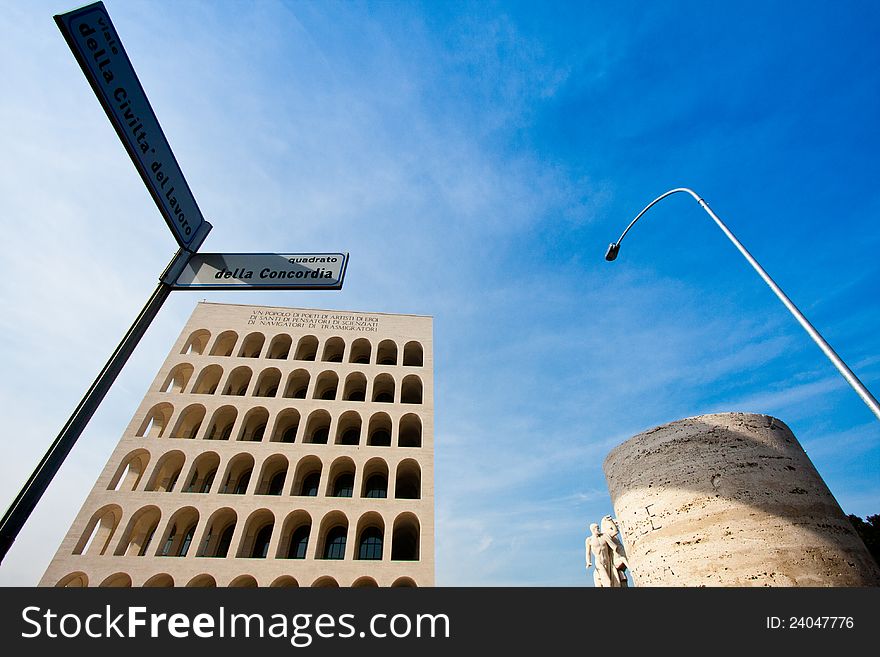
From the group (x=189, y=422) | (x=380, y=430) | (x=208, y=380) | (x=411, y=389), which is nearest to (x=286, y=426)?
(x=189, y=422)

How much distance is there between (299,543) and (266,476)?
14.8 ft

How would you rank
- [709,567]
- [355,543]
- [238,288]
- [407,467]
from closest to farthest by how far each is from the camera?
[238,288] < [709,567] < [355,543] < [407,467]

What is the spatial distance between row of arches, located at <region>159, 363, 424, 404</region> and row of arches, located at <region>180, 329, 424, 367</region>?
1441 mm

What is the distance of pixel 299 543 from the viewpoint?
918 inches

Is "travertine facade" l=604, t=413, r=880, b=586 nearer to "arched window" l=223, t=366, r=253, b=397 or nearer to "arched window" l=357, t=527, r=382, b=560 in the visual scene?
"arched window" l=357, t=527, r=382, b=560

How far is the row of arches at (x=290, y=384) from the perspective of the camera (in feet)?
91.7

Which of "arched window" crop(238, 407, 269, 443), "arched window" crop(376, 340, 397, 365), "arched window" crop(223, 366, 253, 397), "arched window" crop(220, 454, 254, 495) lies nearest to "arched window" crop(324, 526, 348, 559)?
"arched window" crop(220, 454, 254, 495)

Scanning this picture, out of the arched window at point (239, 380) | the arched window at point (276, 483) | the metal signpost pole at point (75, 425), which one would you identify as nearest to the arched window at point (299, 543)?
the arched window at point (276, 483)
